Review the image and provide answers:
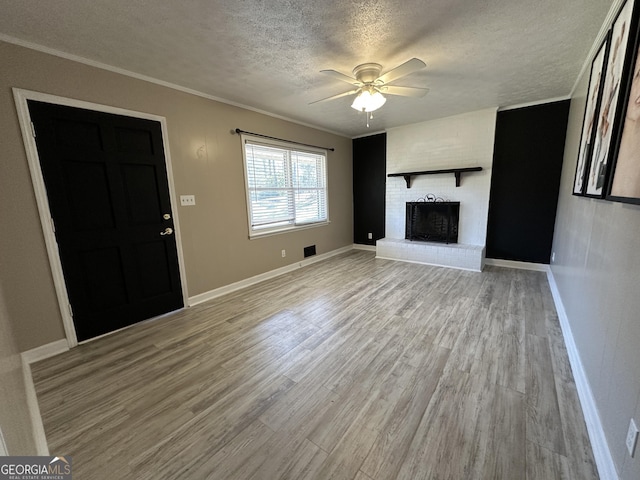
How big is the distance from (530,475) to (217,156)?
12.2 ft

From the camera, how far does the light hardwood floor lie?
1.25m

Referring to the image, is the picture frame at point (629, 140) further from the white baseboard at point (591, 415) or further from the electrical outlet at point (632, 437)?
the white baseboard at point (591, 415)

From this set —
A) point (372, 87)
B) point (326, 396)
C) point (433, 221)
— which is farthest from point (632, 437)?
point (433, 221)

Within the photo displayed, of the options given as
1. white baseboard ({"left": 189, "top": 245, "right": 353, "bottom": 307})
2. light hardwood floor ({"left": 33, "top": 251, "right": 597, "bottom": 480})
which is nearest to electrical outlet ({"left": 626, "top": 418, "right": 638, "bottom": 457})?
light hardwood floor ({"left": 33, "top": 251, "right": 597, "bottom": 480})

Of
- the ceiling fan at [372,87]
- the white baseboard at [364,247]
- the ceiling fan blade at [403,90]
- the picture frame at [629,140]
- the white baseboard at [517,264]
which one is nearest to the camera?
the picture frame at [629,140]

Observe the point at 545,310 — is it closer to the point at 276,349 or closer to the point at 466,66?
the point at 466,66

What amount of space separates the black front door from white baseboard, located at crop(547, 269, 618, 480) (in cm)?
348

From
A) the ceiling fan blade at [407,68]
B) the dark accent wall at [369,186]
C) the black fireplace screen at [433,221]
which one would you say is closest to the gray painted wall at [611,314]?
the ceiling fan blade at [407,68]

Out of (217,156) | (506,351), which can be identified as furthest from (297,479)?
(217,156)

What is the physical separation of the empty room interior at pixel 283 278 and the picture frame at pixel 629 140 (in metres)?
0.01

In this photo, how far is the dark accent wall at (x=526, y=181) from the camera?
11.8 feet

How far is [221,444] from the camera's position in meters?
1.35

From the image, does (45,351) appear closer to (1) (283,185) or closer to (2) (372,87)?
(1) (283,185)

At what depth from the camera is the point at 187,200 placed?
295 cm
